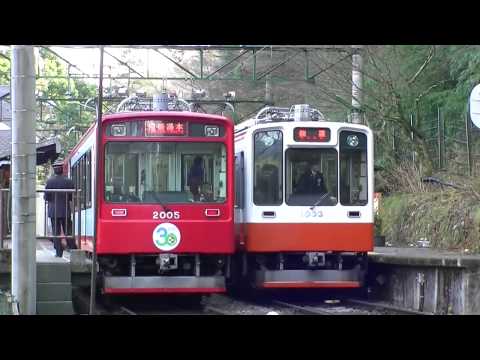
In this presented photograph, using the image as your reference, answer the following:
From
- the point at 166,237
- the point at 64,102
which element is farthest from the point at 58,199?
the point at 64,102

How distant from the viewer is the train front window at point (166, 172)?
1419 centimetres

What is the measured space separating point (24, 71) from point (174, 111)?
373 cm

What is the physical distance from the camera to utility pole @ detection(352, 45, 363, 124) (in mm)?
22719

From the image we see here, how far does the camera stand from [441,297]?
14156 millimetres

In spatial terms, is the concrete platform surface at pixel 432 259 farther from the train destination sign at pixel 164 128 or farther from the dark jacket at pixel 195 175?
the train destination sign at pixel 164 128

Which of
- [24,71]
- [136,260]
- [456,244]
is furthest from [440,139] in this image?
Answer: [24,71]

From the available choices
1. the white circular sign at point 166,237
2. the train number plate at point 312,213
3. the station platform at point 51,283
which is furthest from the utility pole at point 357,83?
the station platform at point 51,283

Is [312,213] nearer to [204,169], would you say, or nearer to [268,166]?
[268,166]

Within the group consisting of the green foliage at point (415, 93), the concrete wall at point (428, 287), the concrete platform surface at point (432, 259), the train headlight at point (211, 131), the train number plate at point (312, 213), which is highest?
the green foliage at point (415, 93)

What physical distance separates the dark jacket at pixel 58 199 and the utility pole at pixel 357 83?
923cm

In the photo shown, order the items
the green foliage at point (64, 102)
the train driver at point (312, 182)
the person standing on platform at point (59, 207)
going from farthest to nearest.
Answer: the green foliage at point (64, 102) → the train driver at point (312, 182) → the person standing on platform at point (59, 207)

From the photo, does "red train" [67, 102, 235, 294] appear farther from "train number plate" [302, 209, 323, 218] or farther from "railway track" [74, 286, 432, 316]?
"train number plate" [302, 209, 323, 218]

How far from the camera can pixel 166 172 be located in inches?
562

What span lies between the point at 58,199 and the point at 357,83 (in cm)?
1068
